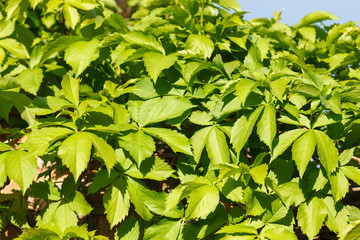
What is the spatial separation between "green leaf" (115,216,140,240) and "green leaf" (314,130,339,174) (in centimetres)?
89

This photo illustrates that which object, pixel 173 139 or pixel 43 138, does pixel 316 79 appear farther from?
pixel 43 138

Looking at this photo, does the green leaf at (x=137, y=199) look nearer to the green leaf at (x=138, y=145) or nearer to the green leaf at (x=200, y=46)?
the green leaf at (x=138, y=145)

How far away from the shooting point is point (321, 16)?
238 cm

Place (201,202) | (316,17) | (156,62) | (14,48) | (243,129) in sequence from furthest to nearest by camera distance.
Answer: (316,17) < (14,48) < (156,62) < (243,129) < (201,202)

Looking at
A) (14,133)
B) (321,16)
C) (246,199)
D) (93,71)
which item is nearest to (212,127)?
(246,199)

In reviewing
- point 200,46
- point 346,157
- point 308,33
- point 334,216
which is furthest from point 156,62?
point 308,33

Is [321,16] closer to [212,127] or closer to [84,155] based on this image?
[212,127]

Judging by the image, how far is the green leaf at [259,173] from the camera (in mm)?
1361

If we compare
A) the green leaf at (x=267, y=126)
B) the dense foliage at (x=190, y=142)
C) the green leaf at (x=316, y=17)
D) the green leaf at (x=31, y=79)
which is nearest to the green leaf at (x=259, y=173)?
the dense foliage at (x=190, y=142)

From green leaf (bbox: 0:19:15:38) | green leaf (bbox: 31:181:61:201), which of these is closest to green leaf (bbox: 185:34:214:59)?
green leaf (bbox: 31:181:61:201)

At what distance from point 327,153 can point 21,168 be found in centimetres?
129

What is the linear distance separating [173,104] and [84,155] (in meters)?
0.50

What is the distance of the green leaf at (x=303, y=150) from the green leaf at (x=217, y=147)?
0.29m

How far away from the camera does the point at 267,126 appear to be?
1434 millimetres
